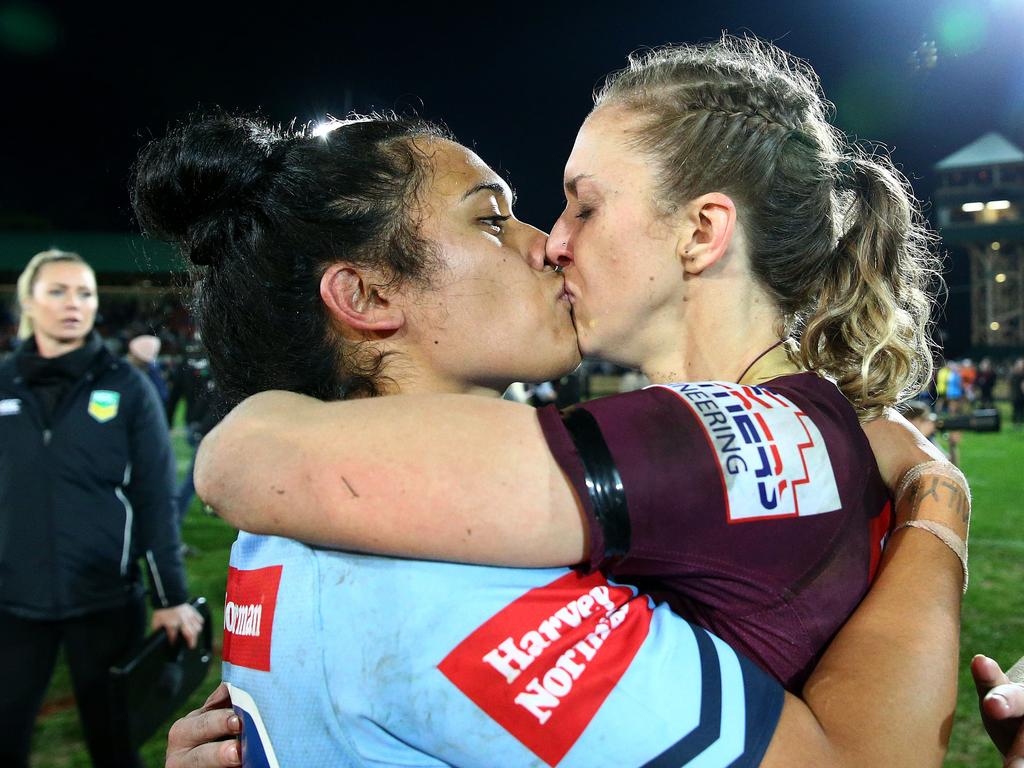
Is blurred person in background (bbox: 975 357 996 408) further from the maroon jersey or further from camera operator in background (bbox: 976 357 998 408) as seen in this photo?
the maroon jersey

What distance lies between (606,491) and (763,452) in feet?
0.83

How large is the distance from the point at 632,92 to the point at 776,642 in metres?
1.18

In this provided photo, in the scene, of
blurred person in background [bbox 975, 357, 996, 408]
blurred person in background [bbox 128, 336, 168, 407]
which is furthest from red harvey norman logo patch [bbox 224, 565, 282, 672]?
blurred person in background [bbox 975, 357, 996, 408]

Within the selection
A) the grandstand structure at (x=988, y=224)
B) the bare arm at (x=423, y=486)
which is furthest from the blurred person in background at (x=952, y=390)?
the grandstand structure at (x=988, y=224)

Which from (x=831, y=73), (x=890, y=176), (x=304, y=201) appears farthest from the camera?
(x=831, y=73)

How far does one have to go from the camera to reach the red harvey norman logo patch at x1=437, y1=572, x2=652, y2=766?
98 centimetres

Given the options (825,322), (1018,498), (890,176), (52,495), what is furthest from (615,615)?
(1018,498)

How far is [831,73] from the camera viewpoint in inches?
838

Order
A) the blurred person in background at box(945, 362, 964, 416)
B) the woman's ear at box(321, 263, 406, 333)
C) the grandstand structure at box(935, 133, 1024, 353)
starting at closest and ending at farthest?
the woman's ear at box(321, 263, 406, 333) < the blurred person in background at box(945, 362, 964, 416) < the grandstand structure at box(935, 133, 1024, 353)

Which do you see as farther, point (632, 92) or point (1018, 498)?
point (1018, 498)

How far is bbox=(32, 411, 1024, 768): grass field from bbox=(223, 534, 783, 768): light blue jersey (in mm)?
3812

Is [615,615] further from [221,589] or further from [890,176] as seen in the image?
[221,589]

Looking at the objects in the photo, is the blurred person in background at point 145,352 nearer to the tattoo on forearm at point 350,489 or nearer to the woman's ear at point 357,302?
the woman's ear at point 357,302

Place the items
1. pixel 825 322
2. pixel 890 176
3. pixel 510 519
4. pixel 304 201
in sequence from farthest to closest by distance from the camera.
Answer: pixel 890 176
pixel 825 322
pixel 304 201
pixel 510 519
